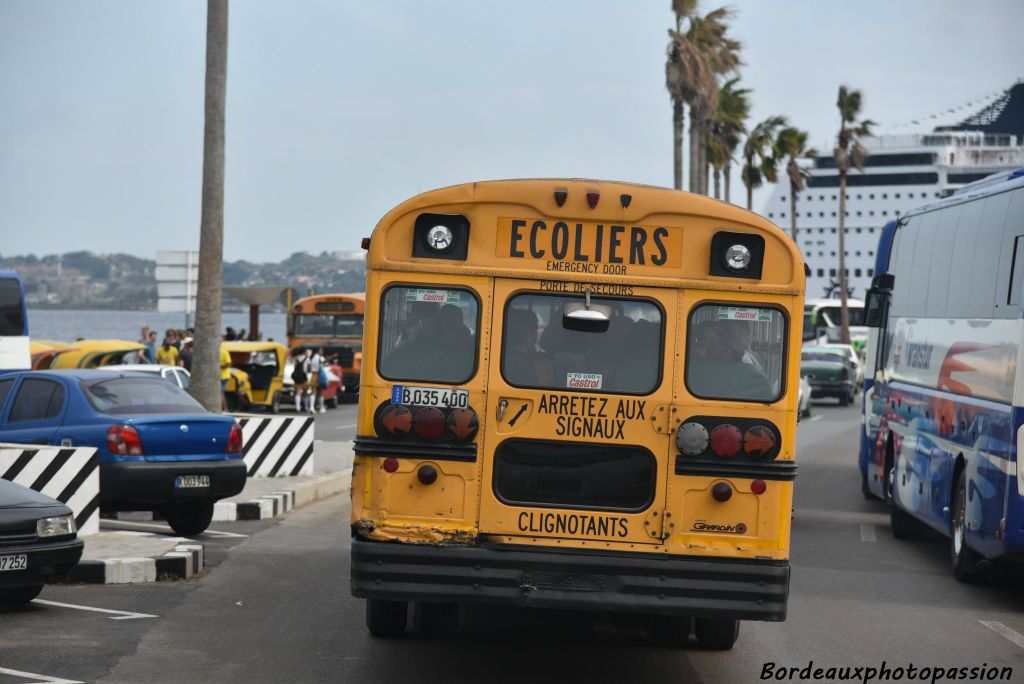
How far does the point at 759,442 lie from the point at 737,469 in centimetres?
19

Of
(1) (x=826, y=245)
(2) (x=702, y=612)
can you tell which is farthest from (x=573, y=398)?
(1) (x=826, y=245)

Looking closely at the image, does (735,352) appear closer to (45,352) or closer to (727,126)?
(45,352)

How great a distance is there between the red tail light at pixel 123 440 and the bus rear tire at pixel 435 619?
476 centimetres

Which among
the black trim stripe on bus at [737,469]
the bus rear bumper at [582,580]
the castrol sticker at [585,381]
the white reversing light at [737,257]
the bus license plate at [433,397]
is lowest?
the bus rear bumper at [582,580]

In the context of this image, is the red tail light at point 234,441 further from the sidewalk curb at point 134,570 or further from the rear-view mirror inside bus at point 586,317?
the rear-view mirror inside bus at point 586,317

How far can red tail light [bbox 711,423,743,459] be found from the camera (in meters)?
8.16

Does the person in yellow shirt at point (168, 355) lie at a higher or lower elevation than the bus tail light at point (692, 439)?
lower

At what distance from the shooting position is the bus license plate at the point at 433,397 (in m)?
8.25

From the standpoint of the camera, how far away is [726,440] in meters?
8.16

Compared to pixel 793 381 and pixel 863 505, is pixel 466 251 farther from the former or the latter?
pixel 863 505

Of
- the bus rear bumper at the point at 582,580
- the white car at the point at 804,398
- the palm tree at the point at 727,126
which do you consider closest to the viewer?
the bus rear bumper at the point at 582,580

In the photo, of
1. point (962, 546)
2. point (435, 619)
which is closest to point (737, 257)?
point (435, 619)

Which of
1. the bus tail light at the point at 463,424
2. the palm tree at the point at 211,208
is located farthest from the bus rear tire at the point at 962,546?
the palm tree at the point at 211,208

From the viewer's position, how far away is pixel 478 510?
8234mm
